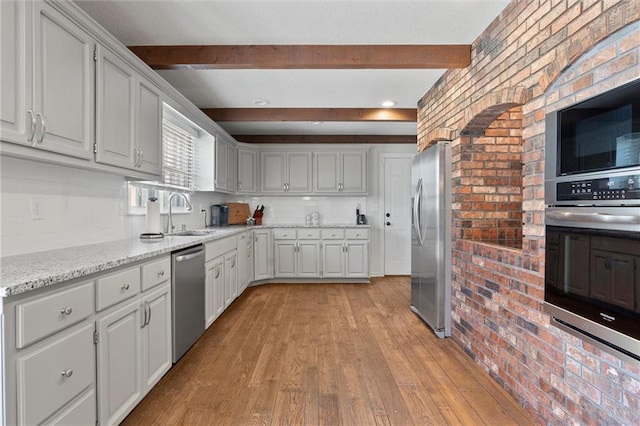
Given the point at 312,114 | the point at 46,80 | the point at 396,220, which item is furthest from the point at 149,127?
the point at 396,220

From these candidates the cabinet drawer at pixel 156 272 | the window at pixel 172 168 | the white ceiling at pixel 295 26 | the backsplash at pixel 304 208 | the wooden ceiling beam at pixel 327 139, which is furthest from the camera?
the backsplash at pixel 304 208

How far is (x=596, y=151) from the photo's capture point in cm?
149

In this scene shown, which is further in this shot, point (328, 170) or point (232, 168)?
point (328, 170)

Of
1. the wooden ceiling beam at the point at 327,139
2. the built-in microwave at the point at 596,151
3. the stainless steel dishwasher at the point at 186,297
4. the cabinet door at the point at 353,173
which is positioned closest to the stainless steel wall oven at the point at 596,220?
the built-in microwave at the point at 596,151

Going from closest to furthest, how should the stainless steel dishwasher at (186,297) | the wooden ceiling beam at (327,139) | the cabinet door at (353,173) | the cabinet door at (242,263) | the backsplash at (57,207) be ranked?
1. the backsplash at (57,207)
2. the stainless steel dishwasher at (186,297)
3. the cabinet door at (242,263)
4. the cabinet door at (353,173)
5. the wooden ceiling beam at (327,139)

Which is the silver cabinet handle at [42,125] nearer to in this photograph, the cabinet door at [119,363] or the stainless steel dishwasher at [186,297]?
the cabinet door at [119,363]

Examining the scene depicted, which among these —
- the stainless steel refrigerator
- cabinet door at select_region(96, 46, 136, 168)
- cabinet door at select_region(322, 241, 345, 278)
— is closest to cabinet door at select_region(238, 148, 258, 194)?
cabinet door at select_region(322, 241, 345, 278)

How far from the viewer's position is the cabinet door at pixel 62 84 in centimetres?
158

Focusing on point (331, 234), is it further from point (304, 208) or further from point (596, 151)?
point (596, 151)

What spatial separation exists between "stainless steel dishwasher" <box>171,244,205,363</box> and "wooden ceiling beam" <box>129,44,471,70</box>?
1533mm

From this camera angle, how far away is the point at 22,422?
118cm

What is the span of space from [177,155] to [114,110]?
5.04ft

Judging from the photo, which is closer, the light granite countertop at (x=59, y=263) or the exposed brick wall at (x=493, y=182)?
the light granite countertop at (x=59, y=263)

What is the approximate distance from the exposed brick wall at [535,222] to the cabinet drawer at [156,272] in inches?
88.3
